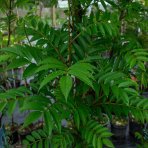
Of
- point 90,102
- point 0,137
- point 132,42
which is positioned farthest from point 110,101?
point 0,137

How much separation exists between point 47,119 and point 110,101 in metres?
0.39

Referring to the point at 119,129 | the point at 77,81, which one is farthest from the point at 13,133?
the point at 77,81

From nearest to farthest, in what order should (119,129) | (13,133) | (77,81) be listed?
(77,81) → (13,133) → (119,129)

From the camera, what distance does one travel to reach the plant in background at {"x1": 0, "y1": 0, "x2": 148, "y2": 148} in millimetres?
987

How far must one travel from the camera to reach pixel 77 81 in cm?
125

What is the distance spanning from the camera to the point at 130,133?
2.41m

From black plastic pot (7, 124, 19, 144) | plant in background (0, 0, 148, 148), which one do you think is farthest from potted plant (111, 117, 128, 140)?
plant in background (0, 0, 148, 148)

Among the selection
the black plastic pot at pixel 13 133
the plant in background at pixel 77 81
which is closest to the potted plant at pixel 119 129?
the black plastic pot at pixel 13 133

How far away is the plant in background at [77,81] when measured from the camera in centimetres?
99

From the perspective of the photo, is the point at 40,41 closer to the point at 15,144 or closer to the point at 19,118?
the point at 15,144

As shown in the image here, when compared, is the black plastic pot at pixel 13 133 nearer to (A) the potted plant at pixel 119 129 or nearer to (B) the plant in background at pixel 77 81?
(A) the potted plant at pixel 119 129

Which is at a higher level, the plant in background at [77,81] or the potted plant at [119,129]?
the plant in background at [77,81]

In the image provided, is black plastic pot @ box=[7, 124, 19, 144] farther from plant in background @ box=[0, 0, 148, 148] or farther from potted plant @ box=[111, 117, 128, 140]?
plant in background @ box=[0, 0, 148, 148]

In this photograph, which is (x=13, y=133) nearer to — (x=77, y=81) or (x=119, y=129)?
(x=119, y=129)
